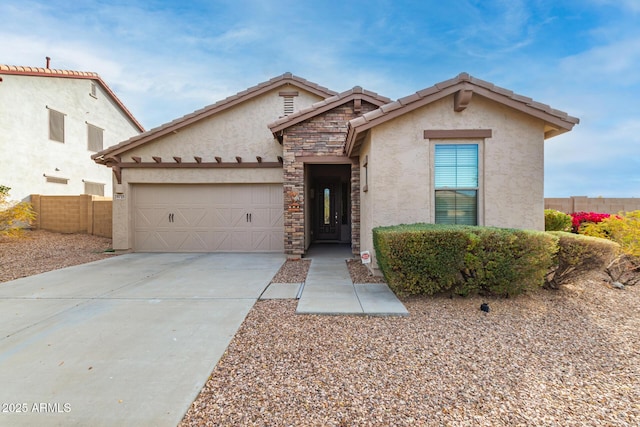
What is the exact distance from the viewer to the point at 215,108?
10.1 metres

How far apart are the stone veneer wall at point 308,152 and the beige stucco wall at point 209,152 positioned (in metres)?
1.41

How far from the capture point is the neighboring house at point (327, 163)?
233 inches

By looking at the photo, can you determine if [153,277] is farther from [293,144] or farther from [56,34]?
[56,34]

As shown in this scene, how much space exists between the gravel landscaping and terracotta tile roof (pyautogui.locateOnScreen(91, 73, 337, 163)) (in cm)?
813

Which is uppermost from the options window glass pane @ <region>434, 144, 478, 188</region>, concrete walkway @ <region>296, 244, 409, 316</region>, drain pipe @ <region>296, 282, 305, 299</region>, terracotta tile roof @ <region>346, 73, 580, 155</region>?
terracotta tile roof @ <region>346, 73, 580, 155</region>

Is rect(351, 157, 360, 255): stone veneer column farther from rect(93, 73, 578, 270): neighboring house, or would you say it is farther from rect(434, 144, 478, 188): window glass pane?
rect(434, 144, 478, 188): window glass pane

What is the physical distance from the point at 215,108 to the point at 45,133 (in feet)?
34.1

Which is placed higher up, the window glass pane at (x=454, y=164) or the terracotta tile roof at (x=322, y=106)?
the terracotta tile roof at (x=322, y=106)

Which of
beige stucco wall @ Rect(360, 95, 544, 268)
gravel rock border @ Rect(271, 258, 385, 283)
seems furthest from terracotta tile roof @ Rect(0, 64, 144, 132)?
beige stucco wall @ Rect(360, 95, 544, 268)

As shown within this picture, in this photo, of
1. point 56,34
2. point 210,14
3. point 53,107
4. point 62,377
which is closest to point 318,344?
point 62,377

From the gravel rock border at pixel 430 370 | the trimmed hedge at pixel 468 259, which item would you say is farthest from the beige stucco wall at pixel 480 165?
the gravel rock border at pixel 430 370

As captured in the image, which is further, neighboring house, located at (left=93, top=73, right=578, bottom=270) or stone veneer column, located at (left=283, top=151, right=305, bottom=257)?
stone veneer column, located at (left=283, top=151, right=305, bottom=257)

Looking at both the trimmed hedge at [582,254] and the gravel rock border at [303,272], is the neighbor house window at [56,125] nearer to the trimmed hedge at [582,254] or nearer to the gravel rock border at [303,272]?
the gravel rock border at [303,272]

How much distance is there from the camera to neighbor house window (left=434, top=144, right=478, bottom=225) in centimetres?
604
